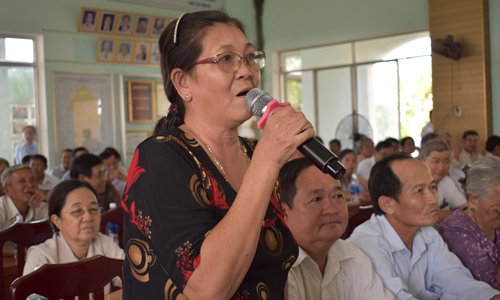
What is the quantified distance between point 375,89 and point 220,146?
7.68 meters

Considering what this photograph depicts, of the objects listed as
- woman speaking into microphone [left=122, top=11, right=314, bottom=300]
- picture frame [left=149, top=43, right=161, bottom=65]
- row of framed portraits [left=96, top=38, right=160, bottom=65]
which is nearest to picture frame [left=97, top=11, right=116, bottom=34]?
row of framed portraits [left=96, top=38, right=160, bottom=65]

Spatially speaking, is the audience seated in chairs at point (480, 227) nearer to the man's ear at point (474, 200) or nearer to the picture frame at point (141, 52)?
the man's ear at point (474, 200)

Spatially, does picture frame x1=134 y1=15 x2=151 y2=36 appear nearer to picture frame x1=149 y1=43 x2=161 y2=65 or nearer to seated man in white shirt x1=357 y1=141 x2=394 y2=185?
picture frame x1=149 y1=43 x2=161 y2=65

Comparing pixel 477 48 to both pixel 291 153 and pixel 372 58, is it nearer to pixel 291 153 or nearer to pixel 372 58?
pixel 372 58

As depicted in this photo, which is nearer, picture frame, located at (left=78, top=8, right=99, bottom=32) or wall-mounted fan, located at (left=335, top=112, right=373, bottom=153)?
picture frame, located at (left=78, top=8, right=99, bottom=32)

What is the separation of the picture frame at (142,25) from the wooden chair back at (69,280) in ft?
20.7

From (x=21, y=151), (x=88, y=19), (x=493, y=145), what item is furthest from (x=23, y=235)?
(x=493, y=145)

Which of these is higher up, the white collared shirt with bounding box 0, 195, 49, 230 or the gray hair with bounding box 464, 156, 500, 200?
the gray hair with bounding box 464, 156, 500, 200

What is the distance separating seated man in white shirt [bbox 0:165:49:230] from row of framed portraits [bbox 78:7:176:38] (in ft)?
13.1

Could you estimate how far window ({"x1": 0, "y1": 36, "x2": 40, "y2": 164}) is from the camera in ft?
22.1

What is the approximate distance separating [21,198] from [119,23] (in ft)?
14.1

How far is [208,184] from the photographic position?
93 centimetres

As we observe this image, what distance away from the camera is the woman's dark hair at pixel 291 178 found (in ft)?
5.69

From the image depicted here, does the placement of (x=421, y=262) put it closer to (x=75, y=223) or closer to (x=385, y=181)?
(x=385, y=181)
